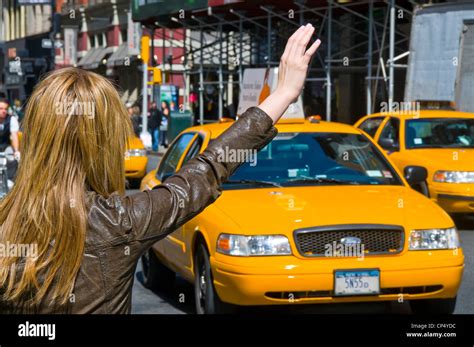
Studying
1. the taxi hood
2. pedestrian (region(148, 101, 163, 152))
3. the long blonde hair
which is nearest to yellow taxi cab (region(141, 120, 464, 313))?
the long blonde hair

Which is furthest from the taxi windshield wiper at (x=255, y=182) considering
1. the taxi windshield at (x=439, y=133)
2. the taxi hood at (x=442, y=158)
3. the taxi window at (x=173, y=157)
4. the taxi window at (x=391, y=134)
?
the taxi windshield at (x=439, y=133)

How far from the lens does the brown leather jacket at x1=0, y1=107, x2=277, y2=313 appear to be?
2188 millimetres

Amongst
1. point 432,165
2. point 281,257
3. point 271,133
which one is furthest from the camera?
point 432,165

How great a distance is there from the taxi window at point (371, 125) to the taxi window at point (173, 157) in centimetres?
603

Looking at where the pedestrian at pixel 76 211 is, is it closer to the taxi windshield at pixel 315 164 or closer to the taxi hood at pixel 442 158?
the taxi windshield at pixel 315 164

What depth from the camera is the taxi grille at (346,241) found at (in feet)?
21.1

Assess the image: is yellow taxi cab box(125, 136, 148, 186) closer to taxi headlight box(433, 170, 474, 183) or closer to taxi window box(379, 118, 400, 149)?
taxi window box(379, 118, 400, 149)

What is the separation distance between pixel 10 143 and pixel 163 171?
4.81 metres

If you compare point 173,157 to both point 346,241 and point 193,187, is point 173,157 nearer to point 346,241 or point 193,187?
point 346,241

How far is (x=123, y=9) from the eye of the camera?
49125 mm

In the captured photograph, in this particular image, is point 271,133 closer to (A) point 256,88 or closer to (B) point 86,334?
(B) point 86,334

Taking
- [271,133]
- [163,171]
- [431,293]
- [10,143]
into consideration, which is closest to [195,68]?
[10,143]

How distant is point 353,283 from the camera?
634 cm

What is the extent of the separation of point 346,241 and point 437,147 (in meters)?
7.53
